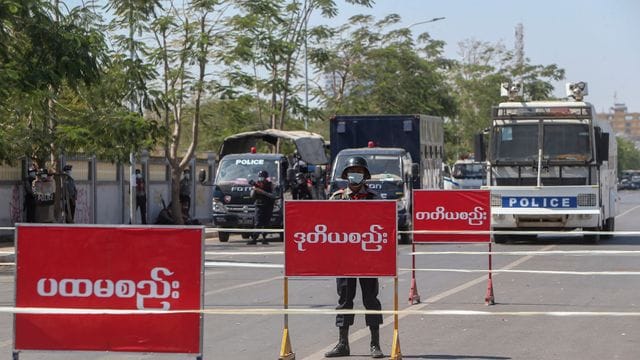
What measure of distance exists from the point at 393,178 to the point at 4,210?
9.31 metres

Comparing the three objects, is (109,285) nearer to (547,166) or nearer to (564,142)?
(547,166)

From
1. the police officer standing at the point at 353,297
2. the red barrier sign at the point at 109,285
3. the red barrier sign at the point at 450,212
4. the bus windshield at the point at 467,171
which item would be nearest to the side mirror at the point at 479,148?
the red barrier sign at the point at 450,212

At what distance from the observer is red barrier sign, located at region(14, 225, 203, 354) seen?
7746 millimetres

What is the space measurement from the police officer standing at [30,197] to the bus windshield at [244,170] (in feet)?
15.6

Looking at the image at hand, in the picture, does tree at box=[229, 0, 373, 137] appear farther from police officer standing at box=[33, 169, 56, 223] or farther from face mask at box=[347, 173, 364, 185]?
face mask at box=[347, 173, 364, 185]

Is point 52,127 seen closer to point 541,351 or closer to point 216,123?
point 216,123

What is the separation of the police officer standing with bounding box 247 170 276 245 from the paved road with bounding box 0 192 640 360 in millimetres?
7330

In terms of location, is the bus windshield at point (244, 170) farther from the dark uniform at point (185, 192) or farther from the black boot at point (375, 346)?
the black boot at point (375, 346)

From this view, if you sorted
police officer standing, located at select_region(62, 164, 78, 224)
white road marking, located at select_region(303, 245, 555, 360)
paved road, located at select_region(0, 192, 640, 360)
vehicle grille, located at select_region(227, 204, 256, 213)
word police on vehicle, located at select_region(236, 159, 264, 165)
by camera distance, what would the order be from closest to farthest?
white road marking, located at select_region(303, 245, 555, 360), paved road, located at select_region(0, 192, 640, 360), police officer standing, located at select_region(62, 164, 78, 224), vehicle grille, located at select_region(227, 204, 256, 213), word police on vehicle, located at select_region(236, 159, 264, 165)

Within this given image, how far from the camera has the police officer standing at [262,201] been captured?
2856 centimetres

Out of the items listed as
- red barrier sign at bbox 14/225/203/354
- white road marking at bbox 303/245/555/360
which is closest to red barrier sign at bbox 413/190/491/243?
white road marking at bbox 303/245/555/360

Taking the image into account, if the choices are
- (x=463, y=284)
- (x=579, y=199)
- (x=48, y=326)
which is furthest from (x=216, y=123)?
(x=48, y=326)

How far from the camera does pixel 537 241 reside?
2777 centimetres

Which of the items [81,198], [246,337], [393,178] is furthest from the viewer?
[81,198]
